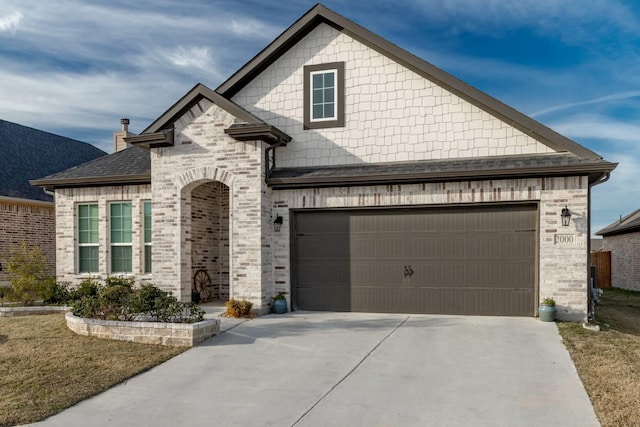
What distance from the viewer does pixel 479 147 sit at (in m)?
11.6

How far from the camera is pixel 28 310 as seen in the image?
12.1 metres

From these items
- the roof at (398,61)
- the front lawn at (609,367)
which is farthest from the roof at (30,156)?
the front lawn at (609,367)

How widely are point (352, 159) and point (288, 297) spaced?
143 inches

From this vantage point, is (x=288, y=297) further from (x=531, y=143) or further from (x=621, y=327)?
(x=621, y=327)

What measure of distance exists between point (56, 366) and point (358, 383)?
4.32 metres

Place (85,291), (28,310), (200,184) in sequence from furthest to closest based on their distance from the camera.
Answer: (200,184) → (85,291) → (28,310)

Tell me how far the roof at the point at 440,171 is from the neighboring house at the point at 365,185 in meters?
0.04

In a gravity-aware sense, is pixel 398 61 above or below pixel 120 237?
above

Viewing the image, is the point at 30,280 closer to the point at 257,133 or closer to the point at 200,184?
the point at 200,184

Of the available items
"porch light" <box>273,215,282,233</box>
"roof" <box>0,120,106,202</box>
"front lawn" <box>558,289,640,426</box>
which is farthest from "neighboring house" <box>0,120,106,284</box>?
"front lawn" <box>558,289,640,426</box>

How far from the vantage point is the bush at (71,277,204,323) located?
9297mm

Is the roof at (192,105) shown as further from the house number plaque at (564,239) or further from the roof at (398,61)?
the house number plaque at (564,239)

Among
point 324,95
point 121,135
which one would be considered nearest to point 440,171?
point 324,95

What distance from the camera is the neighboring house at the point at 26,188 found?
1748cm
